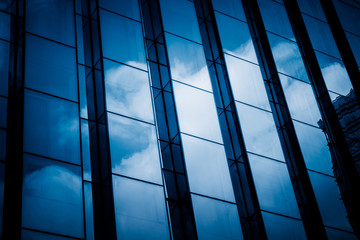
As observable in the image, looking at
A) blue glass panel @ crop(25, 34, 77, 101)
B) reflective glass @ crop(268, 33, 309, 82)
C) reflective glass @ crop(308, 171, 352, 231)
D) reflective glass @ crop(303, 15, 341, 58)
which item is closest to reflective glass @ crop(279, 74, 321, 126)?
reflective glass @ crop(268, 33, 309, 82)

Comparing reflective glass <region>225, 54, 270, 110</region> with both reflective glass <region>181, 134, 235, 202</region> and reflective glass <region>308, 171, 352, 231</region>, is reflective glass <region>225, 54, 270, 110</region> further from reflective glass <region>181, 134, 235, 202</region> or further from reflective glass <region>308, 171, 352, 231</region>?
reflective glass <region>308, 171, 352, 231</region>

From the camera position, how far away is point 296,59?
2355 centimetres

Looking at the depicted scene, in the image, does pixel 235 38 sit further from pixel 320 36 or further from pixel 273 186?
pixel 273 186

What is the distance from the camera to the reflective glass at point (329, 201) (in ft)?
60.6

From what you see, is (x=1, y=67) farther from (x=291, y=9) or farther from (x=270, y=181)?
(x=291, y=9)

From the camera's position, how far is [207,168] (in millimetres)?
16984

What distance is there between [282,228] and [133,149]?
19.3ft

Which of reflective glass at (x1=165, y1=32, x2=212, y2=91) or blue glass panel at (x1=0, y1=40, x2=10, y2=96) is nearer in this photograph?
blue glass panel at (x1=0, y1=40, x2=10, y2=96)

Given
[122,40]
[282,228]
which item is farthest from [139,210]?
[122,40]

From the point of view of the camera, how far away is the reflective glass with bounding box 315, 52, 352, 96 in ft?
76.7

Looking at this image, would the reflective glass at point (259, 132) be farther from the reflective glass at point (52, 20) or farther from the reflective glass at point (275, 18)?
the reflective glass at point (52, 20)

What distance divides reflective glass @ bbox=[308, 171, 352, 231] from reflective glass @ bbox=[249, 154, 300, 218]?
3.86 ft

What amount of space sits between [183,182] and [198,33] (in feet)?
25.2

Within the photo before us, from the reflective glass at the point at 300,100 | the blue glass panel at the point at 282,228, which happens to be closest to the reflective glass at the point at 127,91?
the blue glass panel at the point at 282,228
